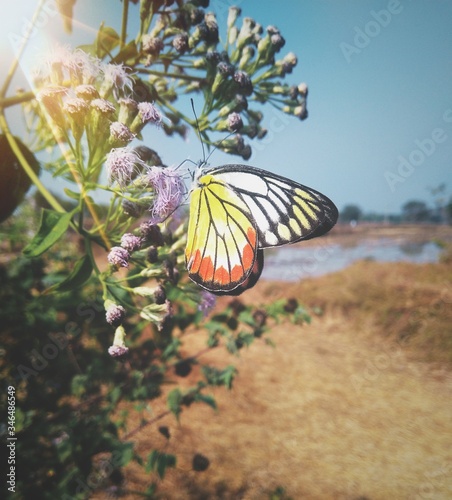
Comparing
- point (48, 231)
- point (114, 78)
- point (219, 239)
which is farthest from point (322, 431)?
point (114, 78)

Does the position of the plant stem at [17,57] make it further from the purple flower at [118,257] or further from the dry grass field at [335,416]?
the dry grass field at [335,416]

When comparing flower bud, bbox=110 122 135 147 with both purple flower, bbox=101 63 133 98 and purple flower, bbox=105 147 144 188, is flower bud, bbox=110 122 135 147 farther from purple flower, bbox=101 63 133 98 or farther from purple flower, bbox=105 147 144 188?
purple flower, bbox=101 63 133 98

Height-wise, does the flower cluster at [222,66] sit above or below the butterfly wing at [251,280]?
above

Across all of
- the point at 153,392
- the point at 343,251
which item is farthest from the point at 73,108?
the point at 343,251

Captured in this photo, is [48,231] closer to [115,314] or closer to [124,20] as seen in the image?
[115,314]

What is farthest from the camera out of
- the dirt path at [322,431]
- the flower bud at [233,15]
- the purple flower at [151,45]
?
the dirt path at [322,431]

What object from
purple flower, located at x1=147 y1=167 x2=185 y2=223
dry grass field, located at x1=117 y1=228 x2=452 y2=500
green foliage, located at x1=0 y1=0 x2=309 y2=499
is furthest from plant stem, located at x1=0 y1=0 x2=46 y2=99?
dry grass field, located at x1=117 y1=228 x2=452 y2=500

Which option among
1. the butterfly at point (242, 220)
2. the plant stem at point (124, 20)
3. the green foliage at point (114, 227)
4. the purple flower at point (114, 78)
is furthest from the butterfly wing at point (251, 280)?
the plant stem at point (124, 20)
